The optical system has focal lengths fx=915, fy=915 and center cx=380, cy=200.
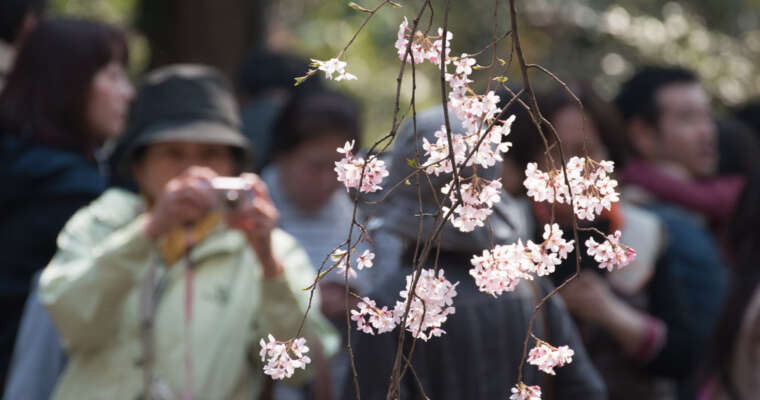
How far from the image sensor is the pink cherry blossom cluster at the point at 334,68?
1.10m

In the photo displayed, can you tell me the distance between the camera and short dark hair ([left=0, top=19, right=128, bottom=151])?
8.65 ft

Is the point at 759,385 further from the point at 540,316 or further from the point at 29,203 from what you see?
the point at 29,203

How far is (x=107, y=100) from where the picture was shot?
271cm

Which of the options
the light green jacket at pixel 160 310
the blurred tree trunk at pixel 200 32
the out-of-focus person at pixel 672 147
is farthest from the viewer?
the blurred tree trunk at pixel 200 32

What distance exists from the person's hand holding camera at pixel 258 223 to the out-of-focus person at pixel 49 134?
1.89 ft

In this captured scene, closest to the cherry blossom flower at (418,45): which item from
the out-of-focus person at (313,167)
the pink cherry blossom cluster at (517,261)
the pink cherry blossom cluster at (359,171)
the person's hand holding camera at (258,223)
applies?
the pink cherry blossom cluster at (359,171)

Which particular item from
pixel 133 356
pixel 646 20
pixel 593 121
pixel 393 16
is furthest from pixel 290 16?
pixel 133 356

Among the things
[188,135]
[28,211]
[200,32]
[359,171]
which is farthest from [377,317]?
[200,32]

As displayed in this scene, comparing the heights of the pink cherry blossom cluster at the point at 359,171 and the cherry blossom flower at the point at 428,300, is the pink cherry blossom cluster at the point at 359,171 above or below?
above

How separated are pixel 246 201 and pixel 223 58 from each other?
354 cm

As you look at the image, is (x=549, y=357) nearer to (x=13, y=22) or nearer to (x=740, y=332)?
(x=740, y=332)

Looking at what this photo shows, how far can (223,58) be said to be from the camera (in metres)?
5.65

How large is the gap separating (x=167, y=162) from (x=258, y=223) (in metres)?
0.43

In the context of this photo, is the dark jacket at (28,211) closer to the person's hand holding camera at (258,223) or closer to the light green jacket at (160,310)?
the light green jacket at (160,310)
